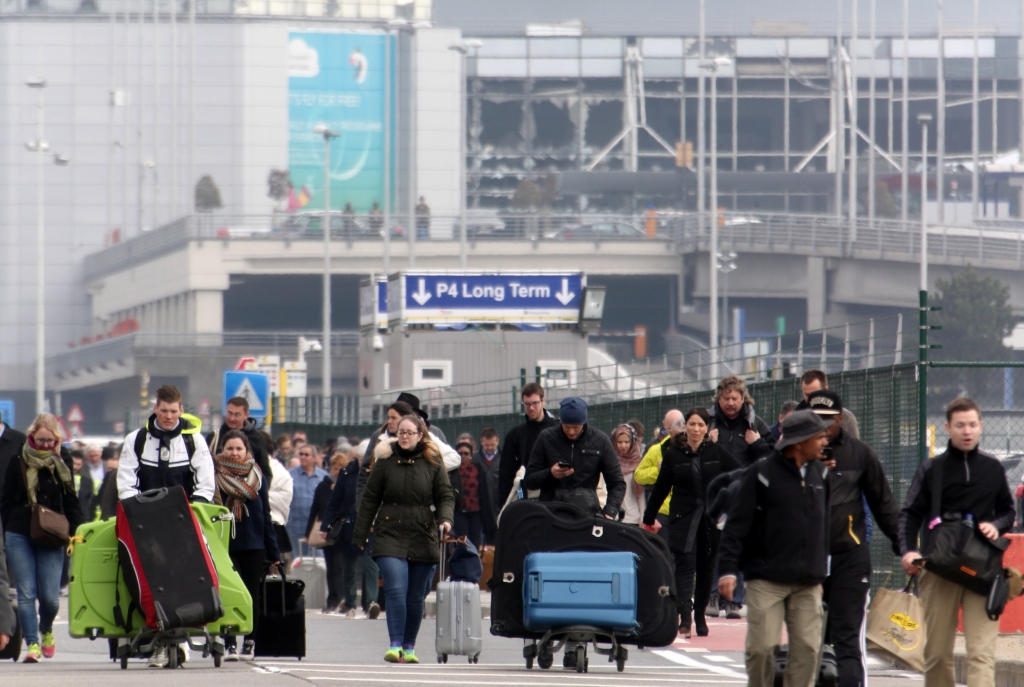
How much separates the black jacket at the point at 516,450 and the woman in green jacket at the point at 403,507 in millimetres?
1207

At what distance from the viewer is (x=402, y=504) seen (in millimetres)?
11672

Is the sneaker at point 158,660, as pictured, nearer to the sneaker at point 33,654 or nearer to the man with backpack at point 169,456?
the man with backpack at point 169,456

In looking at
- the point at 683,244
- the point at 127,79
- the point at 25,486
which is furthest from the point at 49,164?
the point at 25,486

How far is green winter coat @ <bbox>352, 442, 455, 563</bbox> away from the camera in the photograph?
11656 millimetres

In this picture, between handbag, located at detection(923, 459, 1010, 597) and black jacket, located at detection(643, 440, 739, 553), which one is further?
black jacket, located at detection(643, 440, 739, 553)

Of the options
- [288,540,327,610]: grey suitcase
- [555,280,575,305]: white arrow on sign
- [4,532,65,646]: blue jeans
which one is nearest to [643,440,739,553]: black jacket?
[4,532,65,646]: blue jeans

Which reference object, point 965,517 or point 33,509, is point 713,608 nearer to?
point 33,509

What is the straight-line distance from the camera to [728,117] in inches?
4488

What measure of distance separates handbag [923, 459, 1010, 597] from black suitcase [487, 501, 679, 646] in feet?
8.00

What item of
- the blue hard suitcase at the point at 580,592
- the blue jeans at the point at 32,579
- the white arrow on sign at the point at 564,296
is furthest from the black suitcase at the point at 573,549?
the white arrow on sign at the point at 564,296

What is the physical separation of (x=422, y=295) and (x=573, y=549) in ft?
109

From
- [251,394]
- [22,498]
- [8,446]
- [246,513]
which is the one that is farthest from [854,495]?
[251,394]

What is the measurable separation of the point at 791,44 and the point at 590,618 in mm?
103992

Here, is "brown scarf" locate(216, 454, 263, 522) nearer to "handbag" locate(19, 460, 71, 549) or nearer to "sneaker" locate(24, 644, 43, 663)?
"handbag" locate(19, 460, 71, 549)
